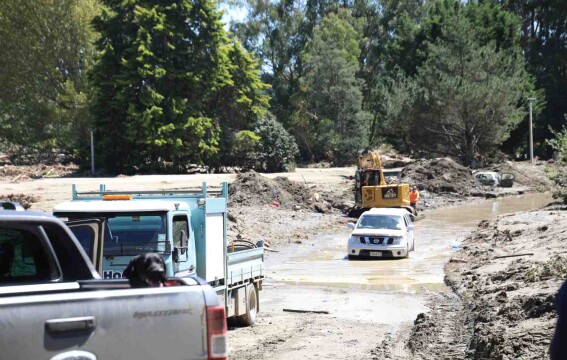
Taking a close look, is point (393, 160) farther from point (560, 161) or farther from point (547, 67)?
point (560, 161)

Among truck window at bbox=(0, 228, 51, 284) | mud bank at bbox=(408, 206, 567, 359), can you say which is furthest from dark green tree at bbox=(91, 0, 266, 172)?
truck window at bbox=(0, 228, 51, 284)

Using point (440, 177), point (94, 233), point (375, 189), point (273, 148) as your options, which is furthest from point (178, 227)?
point (273, 148)

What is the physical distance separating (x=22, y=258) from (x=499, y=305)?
34.2ft

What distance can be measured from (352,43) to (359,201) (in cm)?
4441

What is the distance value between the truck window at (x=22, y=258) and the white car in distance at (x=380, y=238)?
66.5 feet

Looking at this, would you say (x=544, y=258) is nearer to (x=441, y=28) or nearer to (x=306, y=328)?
(x=306, y=328)

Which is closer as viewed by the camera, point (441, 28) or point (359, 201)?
point (359, 201)

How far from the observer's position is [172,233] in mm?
11672

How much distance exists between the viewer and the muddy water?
20.7 m

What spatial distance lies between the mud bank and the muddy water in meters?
0.91

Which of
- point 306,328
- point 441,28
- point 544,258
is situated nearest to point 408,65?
point 441,28

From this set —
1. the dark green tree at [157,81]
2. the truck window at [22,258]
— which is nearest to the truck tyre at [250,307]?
the truck window at [22,258]

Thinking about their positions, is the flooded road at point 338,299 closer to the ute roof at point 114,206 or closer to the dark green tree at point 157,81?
the ute roof at point 114,206

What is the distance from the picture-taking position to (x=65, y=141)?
60.2 meters
